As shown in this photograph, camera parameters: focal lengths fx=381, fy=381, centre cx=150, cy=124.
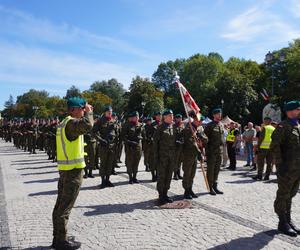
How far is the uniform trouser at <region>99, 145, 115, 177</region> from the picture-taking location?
11.5 m

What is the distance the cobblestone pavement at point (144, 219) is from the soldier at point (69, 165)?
0.40 m

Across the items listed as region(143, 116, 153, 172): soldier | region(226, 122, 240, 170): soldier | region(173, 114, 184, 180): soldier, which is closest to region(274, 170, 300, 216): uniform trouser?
region(173, 114, 184, 180): soldier

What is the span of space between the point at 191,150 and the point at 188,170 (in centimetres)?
53

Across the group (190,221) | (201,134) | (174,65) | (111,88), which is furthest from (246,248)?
(111,88)

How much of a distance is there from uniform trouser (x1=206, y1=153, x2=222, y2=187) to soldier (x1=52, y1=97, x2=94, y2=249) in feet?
16.1

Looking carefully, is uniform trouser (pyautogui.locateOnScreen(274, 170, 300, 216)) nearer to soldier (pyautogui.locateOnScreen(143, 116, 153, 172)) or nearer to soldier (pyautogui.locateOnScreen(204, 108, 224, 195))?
soldier (pyautogui.locateOnScreen(204, 108, 224, 195))

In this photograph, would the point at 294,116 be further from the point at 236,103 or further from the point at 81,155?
the point at 236,103

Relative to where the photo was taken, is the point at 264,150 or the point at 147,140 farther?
the point at 147,140

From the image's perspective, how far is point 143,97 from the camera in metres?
48.2

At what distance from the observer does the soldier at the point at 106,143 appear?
1143cm

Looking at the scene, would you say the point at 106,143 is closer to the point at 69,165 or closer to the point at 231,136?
the point at 69,165

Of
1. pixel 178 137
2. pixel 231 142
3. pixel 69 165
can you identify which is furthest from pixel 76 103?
pixel 231 142

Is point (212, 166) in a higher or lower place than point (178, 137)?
lower

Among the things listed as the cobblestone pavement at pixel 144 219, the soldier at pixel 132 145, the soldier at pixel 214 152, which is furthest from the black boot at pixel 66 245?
the soldier at pixel 132 145
